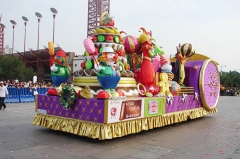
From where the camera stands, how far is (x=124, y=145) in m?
5.61

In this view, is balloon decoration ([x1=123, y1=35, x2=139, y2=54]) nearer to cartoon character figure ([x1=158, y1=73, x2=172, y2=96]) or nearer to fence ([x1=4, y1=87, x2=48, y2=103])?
cartoon character figure ([x1=158, y1=73, x2=172, y2=96])

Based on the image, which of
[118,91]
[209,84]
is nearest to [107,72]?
[118,91]

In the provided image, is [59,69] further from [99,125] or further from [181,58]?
[181,58]

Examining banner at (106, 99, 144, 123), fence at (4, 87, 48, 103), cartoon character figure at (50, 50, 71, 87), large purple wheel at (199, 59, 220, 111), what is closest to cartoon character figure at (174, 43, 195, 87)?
large purple wheel at (199, 59, 220, 111)

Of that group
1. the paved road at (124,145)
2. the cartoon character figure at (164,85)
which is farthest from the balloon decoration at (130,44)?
the paved road at (124,145)

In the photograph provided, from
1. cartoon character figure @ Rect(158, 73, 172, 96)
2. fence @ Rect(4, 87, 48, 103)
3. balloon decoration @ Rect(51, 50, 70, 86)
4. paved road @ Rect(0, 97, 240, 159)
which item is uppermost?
balloon decoration @ Rect(51, 50, 70, 86)

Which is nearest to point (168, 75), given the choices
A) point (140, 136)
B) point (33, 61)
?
point (140, 136)

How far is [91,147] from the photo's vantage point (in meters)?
5.36

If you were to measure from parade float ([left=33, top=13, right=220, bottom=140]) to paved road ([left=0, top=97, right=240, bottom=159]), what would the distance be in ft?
0.82

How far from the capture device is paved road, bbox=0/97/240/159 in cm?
480

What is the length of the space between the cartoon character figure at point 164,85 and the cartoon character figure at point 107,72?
7.01ft

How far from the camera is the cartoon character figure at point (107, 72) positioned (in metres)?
5.76

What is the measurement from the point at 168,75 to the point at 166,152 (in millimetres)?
3679

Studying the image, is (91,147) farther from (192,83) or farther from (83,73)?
(192,83)
